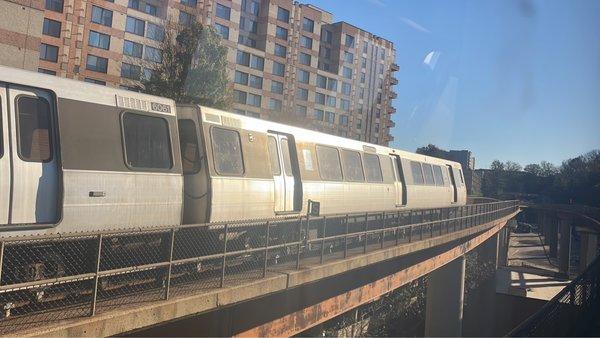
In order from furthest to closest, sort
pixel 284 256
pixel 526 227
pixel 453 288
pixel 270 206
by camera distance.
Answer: pixel 526 227 < pixel 453 288 < pixel 270 206 < pixel 284 256

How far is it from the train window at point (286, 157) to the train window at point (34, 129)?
225 inches

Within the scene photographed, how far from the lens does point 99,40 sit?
4619 cm

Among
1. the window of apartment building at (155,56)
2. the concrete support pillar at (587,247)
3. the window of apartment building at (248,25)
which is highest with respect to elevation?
the window of apartment building at (248,25)

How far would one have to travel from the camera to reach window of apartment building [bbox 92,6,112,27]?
45656 mm

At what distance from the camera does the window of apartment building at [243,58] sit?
5656cm

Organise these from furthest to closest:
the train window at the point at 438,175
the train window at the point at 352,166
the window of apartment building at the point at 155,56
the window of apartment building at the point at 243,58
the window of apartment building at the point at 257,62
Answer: the window of apartment building at the point at 257,62
the window of apartment building at the point at 243,58
the window of apartment building at the point at 155,56
the train window at the point at 438,175
the train window at the point at 352,166

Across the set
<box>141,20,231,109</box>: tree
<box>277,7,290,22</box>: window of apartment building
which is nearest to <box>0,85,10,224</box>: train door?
<box>141,20,231,109</box>: tree

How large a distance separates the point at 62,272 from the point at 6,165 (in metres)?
1.39

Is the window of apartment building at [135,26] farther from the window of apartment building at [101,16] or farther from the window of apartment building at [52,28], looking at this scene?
the window of apartment building at [52,28]

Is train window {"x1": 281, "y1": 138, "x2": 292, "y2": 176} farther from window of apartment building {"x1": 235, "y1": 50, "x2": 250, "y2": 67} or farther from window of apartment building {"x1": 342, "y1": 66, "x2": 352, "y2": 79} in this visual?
window of apartment building {"x1": 342, "y1": 66, "x2": 352, "y2": 79}

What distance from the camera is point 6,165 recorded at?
18.9 feet

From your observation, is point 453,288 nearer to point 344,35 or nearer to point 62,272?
point 62,272

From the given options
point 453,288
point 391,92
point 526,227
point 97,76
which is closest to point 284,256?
point 453,288

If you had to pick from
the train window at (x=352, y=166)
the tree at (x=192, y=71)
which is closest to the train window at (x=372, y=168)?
the train window at (x=352, y=166)
